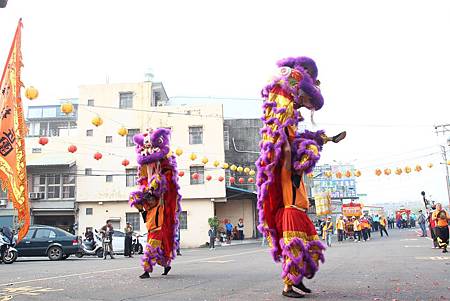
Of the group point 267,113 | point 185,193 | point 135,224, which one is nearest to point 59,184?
point 135,224

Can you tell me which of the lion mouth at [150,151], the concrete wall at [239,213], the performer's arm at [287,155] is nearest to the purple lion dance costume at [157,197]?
the lion mouth at [150,151]

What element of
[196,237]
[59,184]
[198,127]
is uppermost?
[198,127]

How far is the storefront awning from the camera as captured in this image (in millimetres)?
30547

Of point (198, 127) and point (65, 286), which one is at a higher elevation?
point (198, 127)

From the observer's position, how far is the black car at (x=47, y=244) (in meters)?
17.0

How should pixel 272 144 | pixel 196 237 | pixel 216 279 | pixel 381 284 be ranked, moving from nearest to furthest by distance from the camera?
pixel 272 144 → pixel 381 284 → pixel 216 279 → pixel 196 237

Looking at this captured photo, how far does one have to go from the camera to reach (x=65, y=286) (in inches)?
229

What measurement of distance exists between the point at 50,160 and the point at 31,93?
2017cm

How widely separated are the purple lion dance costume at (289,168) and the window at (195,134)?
26375 mm

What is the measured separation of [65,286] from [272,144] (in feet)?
11.0

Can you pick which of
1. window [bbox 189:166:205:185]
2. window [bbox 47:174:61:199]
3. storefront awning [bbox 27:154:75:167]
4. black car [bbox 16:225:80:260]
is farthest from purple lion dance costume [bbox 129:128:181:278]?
window [bbox 47:174:61:199]

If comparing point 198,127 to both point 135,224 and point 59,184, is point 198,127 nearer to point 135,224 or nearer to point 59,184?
point 135,224

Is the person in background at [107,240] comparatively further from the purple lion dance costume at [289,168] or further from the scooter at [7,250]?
the purple lion dance costume at [289,168]

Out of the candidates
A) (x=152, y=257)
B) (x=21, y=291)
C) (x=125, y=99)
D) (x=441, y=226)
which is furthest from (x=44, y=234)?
(x=125, y=99)
